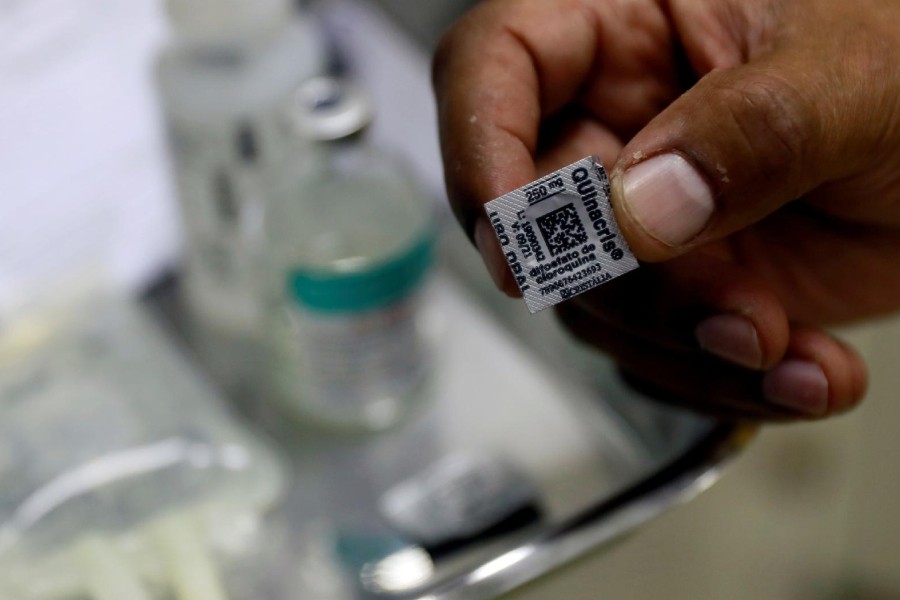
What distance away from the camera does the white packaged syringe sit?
31 cm

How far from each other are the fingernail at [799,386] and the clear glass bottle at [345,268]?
0.59ft

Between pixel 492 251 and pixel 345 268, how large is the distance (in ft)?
0.54

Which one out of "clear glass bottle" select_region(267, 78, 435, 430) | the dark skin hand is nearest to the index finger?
the dark skin hand

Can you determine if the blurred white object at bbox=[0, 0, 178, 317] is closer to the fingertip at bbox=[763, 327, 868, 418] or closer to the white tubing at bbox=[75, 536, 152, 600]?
the white tubing at bbox=[75, 536, 152, 600]

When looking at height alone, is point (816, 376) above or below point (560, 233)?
below

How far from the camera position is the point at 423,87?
60 centimetres

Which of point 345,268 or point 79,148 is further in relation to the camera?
point 79,148

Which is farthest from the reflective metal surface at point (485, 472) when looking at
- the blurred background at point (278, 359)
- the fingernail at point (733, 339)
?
Result: the fingernail at point (733, 339)

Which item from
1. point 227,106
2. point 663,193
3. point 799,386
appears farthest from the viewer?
point 227,106

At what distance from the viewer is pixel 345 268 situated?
0.49m

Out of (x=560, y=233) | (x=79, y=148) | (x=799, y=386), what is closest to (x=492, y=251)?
(x=560, y=233)

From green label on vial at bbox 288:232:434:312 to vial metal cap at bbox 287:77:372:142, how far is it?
6cm

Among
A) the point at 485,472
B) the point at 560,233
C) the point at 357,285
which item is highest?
the point at 560,233

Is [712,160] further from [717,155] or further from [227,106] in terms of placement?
[227,106]
